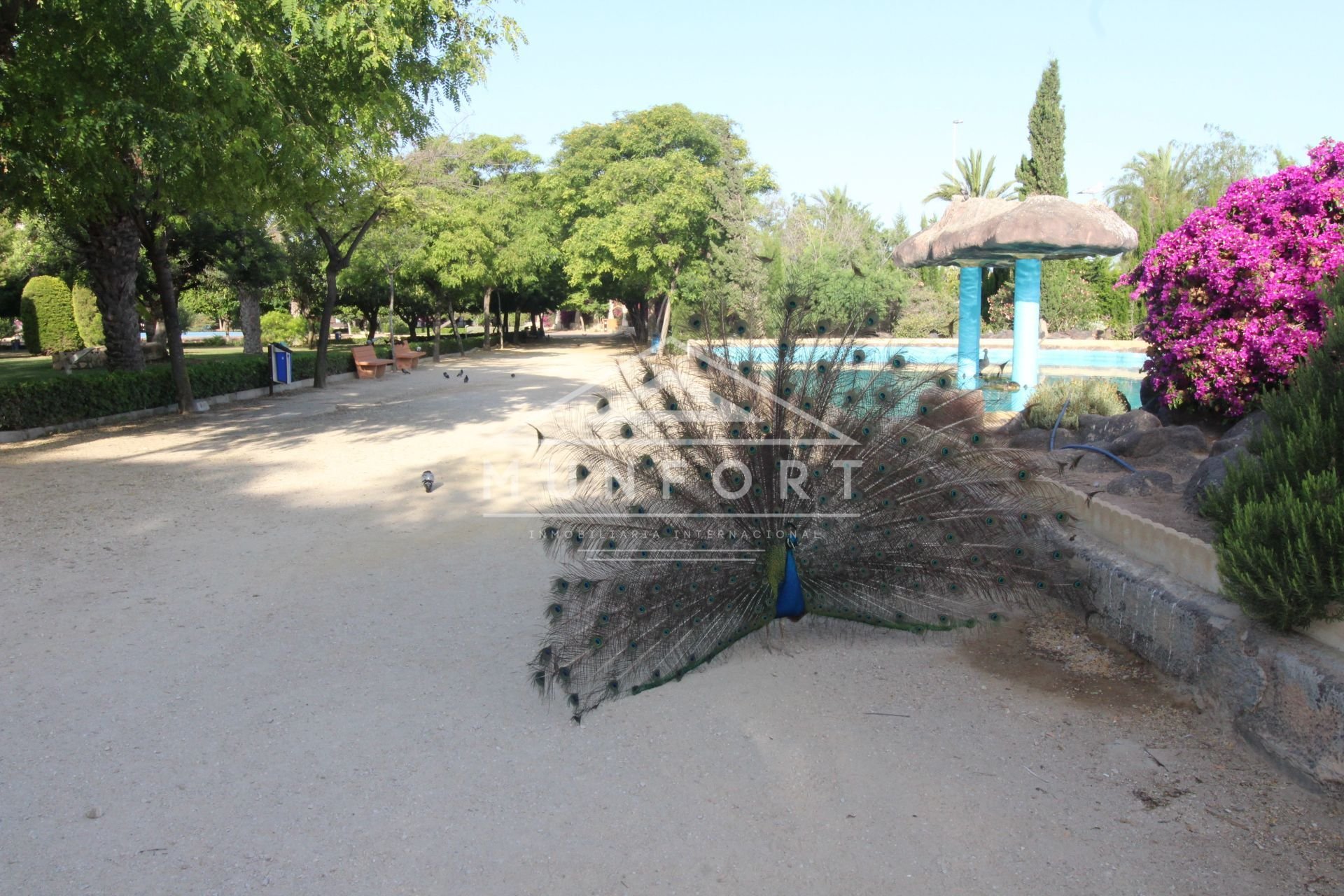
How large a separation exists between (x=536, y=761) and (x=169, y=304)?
14.9 meters

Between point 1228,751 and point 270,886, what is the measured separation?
4061 millimetres

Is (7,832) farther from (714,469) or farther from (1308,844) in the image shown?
(1308,844)

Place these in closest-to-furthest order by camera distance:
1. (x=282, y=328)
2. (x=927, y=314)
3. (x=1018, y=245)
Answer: (x=1018, y=245) → (x=927, y=314) → (x=282, y=328)

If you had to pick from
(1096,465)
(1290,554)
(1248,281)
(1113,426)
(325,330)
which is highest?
(325,330)

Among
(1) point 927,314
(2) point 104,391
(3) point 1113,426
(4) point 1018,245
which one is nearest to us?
(3) point 1113,426

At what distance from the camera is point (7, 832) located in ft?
12.0

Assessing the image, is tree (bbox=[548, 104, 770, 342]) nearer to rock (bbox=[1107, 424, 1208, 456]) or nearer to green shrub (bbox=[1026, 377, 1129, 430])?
green shrub (bbox=[1026, 377, 1129, 430])

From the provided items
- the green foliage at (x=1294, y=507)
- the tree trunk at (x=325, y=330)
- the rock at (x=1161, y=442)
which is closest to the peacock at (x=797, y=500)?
the green foliage at (x=1294, y=507)

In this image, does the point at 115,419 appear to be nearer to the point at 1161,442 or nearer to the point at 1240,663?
the point at 1161,442

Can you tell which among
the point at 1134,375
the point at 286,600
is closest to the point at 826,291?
the point at 1134,375

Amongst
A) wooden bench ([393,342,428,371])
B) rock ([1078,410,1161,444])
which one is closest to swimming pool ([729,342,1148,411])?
rock ([1078,410,1161,444])

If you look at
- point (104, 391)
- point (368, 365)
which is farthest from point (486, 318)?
point (104, 391)

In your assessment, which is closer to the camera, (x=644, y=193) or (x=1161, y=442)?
(x=1161, y=442)

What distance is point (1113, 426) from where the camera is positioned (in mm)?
8750
